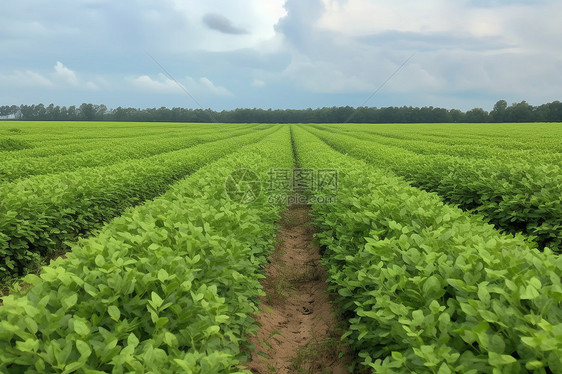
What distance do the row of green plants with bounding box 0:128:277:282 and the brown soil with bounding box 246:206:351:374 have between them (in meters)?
2.97

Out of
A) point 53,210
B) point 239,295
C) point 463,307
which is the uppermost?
point 463,307

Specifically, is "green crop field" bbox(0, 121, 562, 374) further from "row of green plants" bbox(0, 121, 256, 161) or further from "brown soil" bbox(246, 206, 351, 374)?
"row of green plants" bbox(0, 121, 256, 161)

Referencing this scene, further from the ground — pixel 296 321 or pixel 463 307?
pixel 463 307

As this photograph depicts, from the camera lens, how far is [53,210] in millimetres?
6941

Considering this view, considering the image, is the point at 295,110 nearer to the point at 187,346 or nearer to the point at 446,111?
the point at 446,111

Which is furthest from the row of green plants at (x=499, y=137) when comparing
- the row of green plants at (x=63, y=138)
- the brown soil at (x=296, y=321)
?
the row of green plants at (x=63, y=138)

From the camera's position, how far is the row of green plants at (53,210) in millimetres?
6172

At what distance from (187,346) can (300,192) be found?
35.4ft

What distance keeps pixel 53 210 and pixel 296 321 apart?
5.22m

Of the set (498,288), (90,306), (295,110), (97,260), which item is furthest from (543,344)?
(295,110)

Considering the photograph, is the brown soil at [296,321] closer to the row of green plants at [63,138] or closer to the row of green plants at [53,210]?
the row of green plants at [53,210]

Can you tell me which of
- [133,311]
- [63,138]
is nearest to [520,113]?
[63,138]

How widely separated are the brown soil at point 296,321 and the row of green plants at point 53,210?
297 cm

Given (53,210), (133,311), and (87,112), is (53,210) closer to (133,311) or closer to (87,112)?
(133,311)
